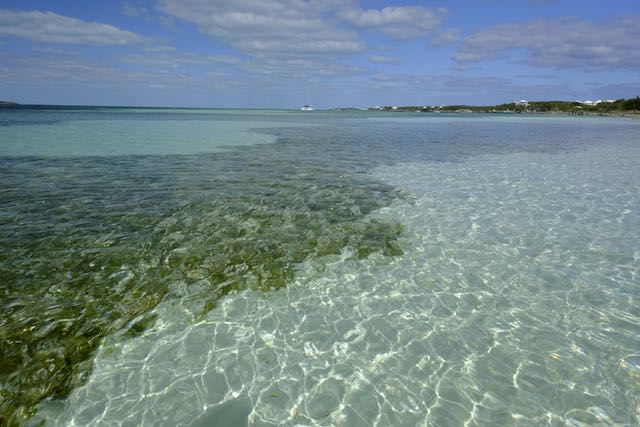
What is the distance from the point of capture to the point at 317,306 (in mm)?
7715

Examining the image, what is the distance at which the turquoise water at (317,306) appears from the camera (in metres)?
5.38

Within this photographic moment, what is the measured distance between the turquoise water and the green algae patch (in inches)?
2.1

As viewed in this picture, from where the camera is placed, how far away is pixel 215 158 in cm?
2511

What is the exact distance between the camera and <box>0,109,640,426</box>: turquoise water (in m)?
5.38

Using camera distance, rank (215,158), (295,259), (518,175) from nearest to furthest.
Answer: (295,259) < (518,175) < (215,158)

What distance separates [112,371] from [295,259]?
4878 mm

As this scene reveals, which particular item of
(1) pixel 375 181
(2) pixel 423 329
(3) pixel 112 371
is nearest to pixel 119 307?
(3) pixel 112 371

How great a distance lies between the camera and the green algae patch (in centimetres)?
638

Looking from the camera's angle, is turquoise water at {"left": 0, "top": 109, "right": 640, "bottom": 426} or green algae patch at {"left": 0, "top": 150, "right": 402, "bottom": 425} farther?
green algae patch at {"left": 0, "top": 150, "right": 402, "bottom": 425}

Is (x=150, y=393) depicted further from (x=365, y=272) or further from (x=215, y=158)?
(x=215, y=158)

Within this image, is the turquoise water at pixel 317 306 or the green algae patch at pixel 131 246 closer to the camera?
the turquoise water at pixel 317 306

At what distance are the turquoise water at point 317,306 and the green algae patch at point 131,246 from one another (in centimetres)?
5

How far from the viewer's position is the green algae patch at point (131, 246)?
638cm

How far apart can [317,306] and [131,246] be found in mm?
5803
